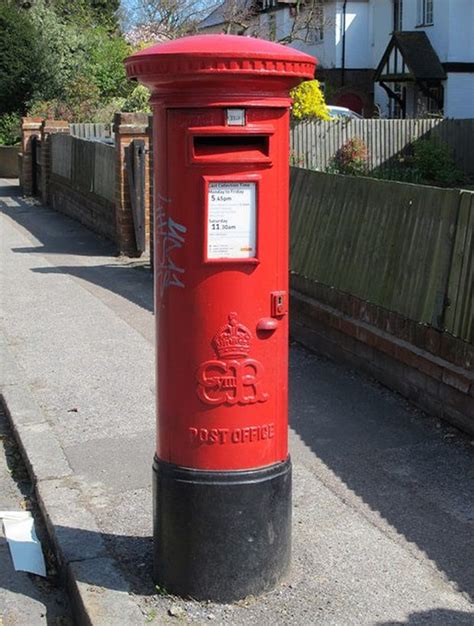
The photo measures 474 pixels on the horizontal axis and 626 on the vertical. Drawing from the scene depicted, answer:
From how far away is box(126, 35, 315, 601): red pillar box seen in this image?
3.76 m

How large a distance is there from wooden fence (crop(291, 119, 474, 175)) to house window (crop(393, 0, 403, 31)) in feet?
42.4

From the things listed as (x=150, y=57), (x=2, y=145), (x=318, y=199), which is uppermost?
(x=150, y=57)

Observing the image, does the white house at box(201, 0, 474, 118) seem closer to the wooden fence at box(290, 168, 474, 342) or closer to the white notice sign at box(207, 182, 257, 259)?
the wooden fence at box(290, 168, 474, 342)

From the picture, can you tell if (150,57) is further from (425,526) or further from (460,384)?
(460,384)

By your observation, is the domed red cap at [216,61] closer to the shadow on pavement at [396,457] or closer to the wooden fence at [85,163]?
the shadow on pavement at [396,457]

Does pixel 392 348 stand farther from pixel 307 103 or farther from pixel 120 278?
pixel 307 103

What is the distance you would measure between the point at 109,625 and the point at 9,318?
6711mm

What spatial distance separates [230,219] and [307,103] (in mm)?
18039

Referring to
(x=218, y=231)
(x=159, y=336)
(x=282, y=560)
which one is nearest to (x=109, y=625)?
(x=282, y=560)

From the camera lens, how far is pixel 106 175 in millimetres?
16703

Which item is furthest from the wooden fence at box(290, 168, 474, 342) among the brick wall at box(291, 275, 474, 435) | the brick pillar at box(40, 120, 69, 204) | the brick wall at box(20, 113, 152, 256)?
the brick pillar at box(40, 120, 69, 204)

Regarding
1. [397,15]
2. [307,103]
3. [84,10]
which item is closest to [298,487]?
[307,103]

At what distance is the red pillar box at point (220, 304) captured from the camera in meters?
3.76

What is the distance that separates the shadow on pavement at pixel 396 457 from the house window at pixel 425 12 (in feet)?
102
